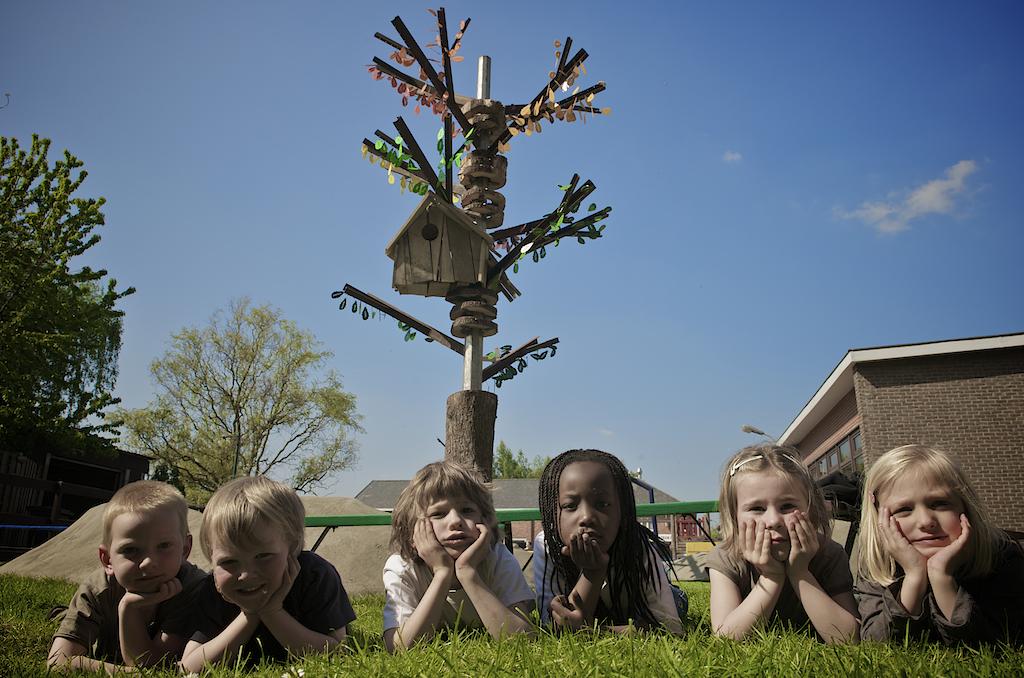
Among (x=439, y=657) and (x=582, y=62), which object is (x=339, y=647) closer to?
(x=439, y=657)

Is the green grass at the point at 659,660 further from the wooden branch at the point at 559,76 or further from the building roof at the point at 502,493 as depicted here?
the building roof at the point at 502,493

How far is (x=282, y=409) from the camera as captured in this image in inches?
1299

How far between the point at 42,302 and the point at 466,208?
12.6 meters

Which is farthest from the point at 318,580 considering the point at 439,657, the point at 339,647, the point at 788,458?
the point at 788,458

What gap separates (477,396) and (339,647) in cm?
437

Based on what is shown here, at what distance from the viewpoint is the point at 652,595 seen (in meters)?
2.95

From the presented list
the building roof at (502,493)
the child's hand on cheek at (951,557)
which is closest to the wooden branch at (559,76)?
the child's hand on cheek at (951,557)

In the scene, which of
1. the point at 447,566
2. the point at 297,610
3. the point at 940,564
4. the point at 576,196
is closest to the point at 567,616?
the point at 447,566

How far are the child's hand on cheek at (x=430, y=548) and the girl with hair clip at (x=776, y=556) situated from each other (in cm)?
107

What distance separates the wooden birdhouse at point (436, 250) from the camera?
22.6 ft

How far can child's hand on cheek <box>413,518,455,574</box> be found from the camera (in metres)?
2.71

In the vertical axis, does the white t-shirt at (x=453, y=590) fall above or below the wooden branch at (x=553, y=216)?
below

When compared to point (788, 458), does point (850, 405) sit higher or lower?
higher

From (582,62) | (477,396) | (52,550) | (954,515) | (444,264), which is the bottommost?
(52,550)
